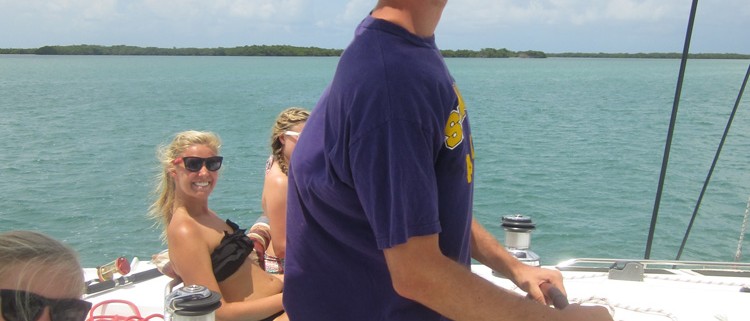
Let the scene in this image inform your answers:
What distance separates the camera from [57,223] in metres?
12.2

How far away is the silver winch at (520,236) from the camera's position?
316 centimetres

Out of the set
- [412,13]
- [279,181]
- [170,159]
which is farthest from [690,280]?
[412,13]

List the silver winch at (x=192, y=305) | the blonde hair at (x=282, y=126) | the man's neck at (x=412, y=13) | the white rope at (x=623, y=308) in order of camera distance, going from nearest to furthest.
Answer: the man's neck at (x=412, y=13), the silver winch at (x=192, y=305), the white rope at (x=623, y=308), the blonde hair at (x=282, y=126)

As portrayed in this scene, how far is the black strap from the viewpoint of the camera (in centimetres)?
323

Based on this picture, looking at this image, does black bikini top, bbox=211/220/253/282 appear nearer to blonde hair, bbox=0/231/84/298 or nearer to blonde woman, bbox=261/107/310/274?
blonde woman, bbox=261/107/310/274

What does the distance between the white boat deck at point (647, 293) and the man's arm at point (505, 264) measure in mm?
801

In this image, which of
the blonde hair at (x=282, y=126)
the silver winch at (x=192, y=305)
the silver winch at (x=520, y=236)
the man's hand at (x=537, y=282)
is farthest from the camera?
the blonde hair at (x=282, y=126)

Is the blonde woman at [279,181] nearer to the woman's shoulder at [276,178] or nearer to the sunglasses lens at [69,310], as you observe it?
the woman's shoulder at [276,178]

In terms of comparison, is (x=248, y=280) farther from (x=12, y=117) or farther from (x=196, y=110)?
(x=196, y=110)

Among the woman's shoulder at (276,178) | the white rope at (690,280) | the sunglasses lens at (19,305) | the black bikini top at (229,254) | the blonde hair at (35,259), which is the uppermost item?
the blonde hair at (35,259)

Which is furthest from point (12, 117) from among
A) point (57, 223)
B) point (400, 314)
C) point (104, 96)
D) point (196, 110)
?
point (400, 314)

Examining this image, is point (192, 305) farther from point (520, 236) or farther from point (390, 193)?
point (520, 236)

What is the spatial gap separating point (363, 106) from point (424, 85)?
0.37 ft

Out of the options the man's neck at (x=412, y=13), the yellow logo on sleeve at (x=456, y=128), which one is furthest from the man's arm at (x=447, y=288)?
the man's neck at (x=412, y=13)
